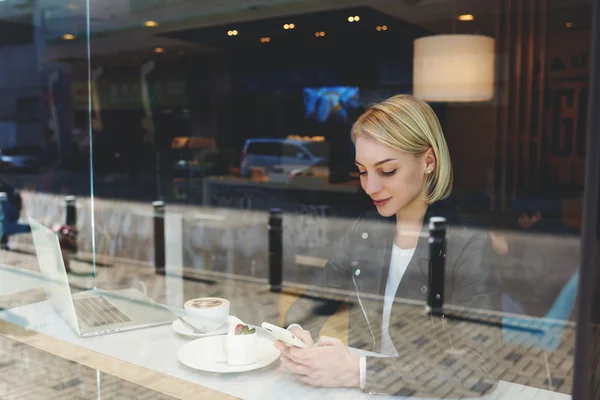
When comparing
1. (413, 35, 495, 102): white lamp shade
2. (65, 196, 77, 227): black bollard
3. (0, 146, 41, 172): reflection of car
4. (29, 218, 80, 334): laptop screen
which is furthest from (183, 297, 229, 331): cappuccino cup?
(65, 196, 77, 227): black bollard

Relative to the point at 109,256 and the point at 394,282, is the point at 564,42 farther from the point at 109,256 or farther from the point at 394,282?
the point at 394,282

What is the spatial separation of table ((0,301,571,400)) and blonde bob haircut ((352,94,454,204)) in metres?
0.35

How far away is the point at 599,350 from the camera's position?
60cm

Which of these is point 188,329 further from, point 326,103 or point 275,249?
point 326,103

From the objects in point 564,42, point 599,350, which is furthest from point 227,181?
point 599,350

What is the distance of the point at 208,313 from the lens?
1166 mm

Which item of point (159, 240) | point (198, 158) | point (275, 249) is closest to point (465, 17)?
point (275, 249)

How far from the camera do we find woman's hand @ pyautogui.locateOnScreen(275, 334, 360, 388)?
0.92 metres

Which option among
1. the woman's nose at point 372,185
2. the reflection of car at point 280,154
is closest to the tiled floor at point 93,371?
the woman's nose at point 372,185

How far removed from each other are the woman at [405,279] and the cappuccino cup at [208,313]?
0.19 metres

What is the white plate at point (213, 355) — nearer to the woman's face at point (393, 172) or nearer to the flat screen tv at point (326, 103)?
the woman's face at point (393, 172)

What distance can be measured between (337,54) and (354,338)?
5608 mm

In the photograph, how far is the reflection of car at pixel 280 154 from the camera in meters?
6.73

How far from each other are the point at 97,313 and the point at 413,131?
2.79ft
